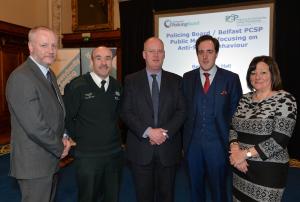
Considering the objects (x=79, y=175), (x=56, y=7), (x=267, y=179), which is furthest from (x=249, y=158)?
(x=56, y=7)

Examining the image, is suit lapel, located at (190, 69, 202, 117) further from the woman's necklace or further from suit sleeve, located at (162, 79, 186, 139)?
the woman's necklace

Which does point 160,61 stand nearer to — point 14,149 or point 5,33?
point 14,149

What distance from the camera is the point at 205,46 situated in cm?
251

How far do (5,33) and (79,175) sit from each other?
5565mm

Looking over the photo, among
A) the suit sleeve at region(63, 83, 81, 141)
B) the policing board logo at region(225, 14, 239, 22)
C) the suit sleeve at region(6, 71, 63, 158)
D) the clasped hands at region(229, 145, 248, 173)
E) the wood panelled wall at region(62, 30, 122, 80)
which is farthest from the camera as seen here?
the wood panelled wall at region(62, 30, 122, 80)

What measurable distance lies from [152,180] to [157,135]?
0.42 meters

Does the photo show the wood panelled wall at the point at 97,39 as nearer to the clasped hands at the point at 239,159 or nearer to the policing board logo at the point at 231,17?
→ the policing board logo at the point at 231,17

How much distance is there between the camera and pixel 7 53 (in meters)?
7.05

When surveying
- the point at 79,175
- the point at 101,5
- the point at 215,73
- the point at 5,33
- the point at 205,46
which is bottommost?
the point at 79,175

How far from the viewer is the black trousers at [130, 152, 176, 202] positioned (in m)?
2.46

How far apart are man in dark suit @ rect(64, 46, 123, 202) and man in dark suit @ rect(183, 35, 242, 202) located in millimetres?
621

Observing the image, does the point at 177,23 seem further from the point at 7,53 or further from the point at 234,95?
the point at 7,53

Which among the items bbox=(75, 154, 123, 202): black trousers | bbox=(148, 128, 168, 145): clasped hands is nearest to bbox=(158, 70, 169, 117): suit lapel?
bbox=(148, 128, 168, 145): clasped hands

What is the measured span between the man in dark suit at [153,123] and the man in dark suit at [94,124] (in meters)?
0.15
